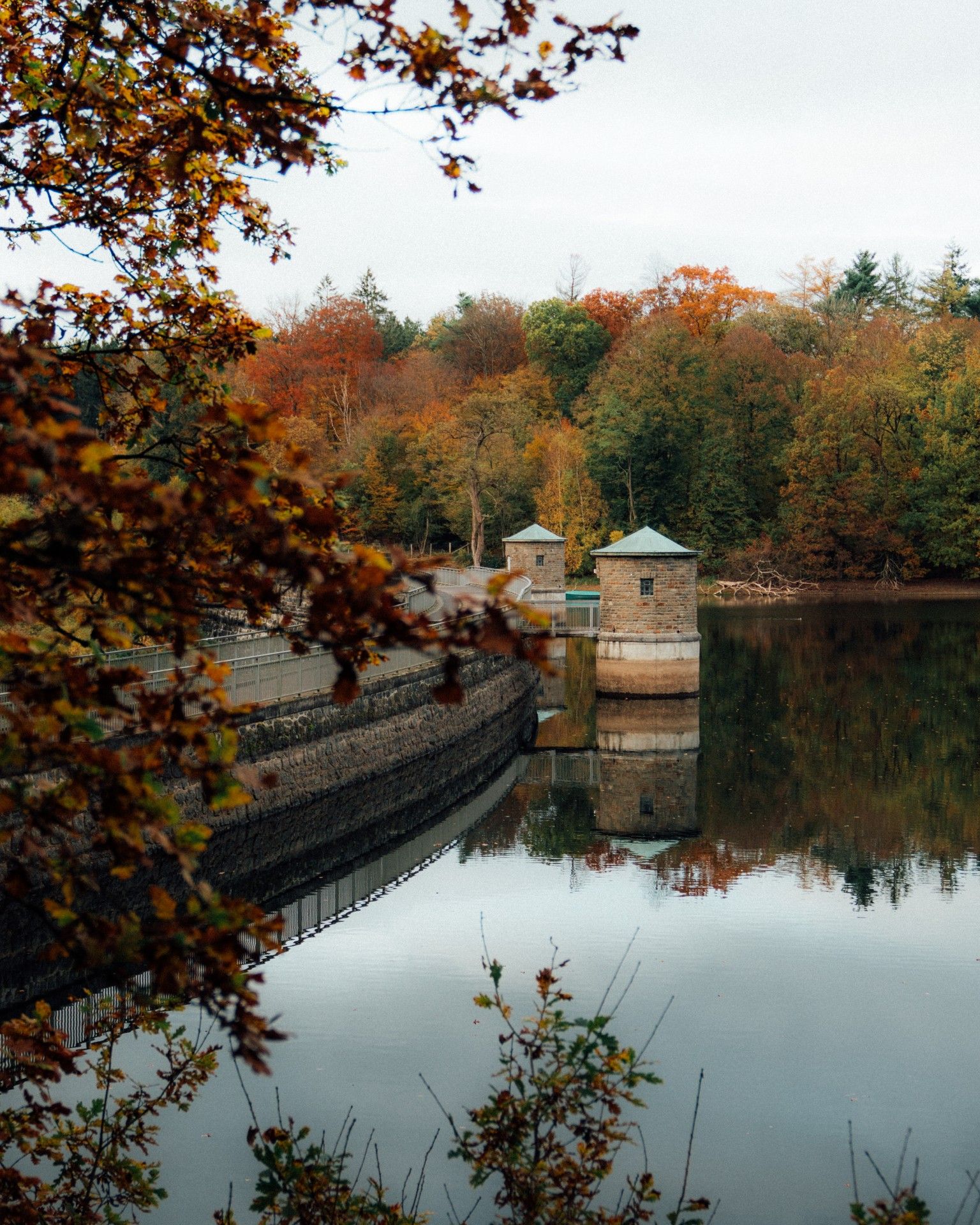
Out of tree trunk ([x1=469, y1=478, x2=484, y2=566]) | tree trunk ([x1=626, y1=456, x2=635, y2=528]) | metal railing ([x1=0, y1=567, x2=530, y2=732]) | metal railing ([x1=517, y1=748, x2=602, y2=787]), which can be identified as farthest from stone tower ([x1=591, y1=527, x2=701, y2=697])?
tree trunk ([x1=626, y1=456, x2=635, y2=528])

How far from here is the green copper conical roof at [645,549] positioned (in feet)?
92.7

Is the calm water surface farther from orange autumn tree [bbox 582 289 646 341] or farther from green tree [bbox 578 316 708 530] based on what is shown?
orange autumn tree [bbox 582 289 646 341]

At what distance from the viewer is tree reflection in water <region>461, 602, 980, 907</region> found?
1692 centimetres

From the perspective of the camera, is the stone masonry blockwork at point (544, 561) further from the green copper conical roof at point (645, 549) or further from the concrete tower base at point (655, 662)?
the concrete tower base at point (655, 662)

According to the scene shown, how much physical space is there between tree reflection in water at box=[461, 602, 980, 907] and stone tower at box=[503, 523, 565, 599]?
5.06 meters

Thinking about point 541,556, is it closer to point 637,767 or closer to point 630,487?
point 637,767

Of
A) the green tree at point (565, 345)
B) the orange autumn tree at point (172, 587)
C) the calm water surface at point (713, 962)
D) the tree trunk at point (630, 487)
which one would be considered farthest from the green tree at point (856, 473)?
the orange autumn tree at point (172, 587)

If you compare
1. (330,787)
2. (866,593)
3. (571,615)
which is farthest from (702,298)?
(330,787)

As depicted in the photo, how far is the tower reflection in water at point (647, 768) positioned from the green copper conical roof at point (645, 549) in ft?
10.4

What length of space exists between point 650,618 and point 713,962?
16055mm

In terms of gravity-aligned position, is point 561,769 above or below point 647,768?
below

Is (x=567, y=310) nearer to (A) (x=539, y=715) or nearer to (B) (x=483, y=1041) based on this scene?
(A) (x=539, y=715)

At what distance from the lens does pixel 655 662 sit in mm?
28453

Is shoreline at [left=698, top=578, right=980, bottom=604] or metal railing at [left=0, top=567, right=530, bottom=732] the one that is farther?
shoreline at [left=698, top=578, right=980, bottom=604]
